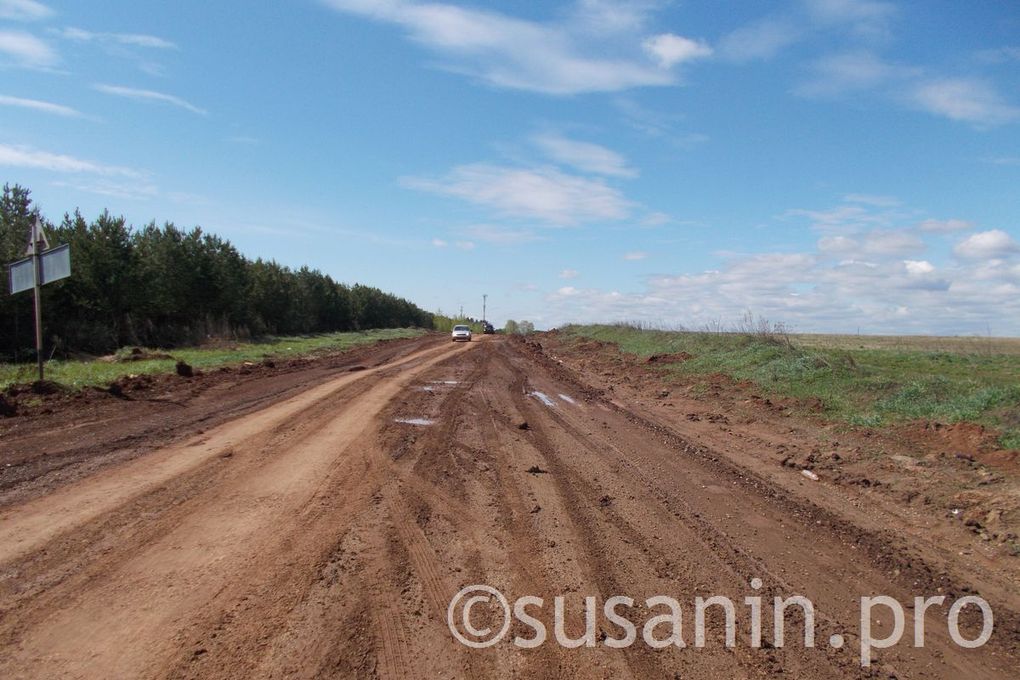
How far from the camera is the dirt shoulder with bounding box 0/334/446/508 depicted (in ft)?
24.1

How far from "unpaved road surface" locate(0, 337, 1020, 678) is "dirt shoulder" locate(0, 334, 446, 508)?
78mm

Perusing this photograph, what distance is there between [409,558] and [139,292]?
35.9 metres

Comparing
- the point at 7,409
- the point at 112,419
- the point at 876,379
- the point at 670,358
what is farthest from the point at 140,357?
the point at 876,379

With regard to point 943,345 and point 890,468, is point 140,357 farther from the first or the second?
point 943,345

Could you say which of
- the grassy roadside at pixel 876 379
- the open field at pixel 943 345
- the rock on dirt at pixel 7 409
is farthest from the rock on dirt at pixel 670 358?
the rock on dirt at pixel 7 409

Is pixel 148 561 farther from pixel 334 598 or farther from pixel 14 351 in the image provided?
pixel 14 351

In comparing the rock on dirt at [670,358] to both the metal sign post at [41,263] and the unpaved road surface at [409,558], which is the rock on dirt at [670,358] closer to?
the unpaved road surface at [409,558]

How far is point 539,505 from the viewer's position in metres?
6.51

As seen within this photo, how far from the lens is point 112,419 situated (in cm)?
1060

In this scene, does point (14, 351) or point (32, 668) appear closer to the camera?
point (32, 668)

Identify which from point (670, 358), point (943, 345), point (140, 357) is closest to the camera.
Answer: point (670, 358)

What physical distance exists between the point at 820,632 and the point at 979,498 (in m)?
4.16

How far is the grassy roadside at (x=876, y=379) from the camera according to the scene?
10.3m

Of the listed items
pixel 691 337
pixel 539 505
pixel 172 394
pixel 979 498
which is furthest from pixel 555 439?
pixel 691 337
